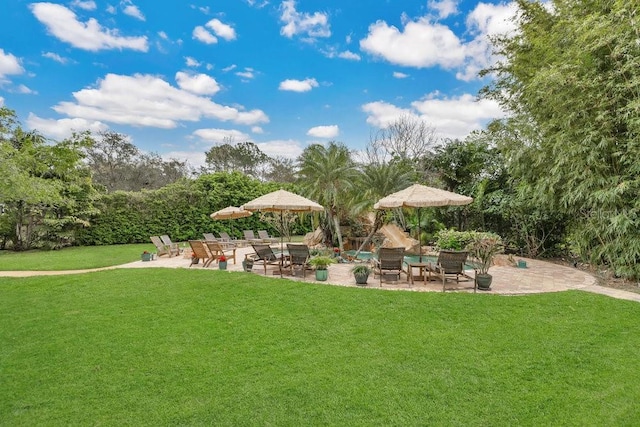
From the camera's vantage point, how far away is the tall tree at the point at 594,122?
716 cm

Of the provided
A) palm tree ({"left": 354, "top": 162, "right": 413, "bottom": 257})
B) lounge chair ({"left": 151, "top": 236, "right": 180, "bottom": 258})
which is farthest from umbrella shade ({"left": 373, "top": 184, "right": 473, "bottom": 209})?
lounge chair ({"left": 151, "top": 236, "right": 180, "bottom": 258})

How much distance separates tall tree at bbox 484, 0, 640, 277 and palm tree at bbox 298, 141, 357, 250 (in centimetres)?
671

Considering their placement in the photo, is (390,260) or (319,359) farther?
(390,260)

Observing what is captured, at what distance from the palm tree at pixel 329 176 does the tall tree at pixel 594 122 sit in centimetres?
671

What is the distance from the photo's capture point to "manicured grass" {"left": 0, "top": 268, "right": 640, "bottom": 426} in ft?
10.1

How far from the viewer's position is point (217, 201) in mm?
19828

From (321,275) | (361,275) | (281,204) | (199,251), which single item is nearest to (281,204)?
(281,204)

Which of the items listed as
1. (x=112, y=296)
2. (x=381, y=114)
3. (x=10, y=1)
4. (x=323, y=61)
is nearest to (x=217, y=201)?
(x=323, y=61)

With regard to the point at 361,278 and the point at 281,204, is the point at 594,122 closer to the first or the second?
the point at 361,278

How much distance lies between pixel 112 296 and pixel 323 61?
15.6 m

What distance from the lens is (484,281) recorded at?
704cm

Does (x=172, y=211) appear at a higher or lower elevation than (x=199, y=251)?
higher

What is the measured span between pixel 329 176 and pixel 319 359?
10033 mm

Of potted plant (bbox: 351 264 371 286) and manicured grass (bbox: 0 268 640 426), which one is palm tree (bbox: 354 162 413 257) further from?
manicured grass (bbox: 0 268 640 426)
